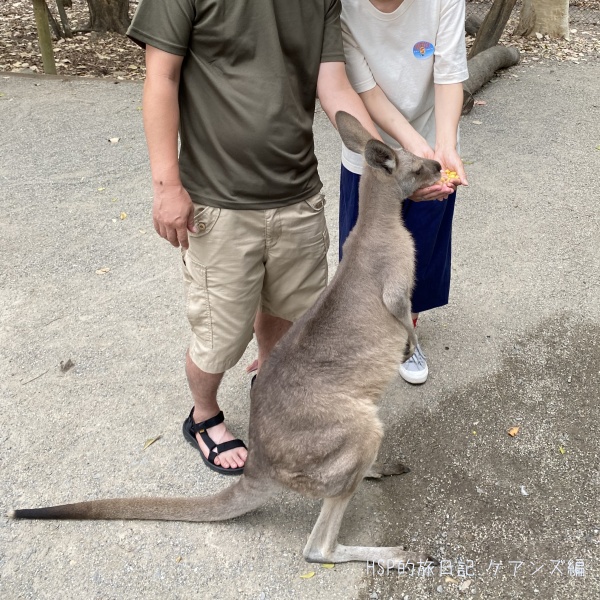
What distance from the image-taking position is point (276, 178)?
6.59 ft

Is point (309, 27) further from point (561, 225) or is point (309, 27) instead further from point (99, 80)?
point (99, 80)

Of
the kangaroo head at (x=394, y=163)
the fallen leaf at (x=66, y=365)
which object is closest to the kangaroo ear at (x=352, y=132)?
the kangaroo head at (x=394, y=163)

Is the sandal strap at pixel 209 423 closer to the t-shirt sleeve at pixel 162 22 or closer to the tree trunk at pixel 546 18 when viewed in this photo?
the t-shirt sleeve at pixel 162 22

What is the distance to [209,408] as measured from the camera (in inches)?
97.7

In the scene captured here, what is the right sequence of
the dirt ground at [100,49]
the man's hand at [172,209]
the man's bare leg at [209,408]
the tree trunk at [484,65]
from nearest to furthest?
the man's hand at [172,209] → the man's bare leg at [209,408] → the tree trunk at [484,65] → the dirt ground at [100,49]

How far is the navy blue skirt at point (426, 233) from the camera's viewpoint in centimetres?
254

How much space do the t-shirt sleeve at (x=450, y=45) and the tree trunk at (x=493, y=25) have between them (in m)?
5.41

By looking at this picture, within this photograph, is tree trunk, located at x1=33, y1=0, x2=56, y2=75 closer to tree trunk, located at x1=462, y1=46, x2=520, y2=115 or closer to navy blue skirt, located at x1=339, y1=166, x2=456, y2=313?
tree trunk, located at x1=462, y1=46, x2=520, y2=115

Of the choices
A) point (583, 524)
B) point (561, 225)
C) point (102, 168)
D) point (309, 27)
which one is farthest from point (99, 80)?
point (583, 524)

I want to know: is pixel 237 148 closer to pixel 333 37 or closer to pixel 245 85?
pixel 245 85

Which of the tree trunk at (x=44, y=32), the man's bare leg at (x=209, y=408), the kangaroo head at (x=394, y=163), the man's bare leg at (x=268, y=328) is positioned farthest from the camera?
the tree trunk at (x=44, y=32)

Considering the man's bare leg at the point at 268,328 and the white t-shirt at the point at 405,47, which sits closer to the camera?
the white t-shirt at the point at 405,47

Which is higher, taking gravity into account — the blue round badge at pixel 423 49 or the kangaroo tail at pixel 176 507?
the blue round badge at pixel 423 49

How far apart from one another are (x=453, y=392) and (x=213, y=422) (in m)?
1.15
